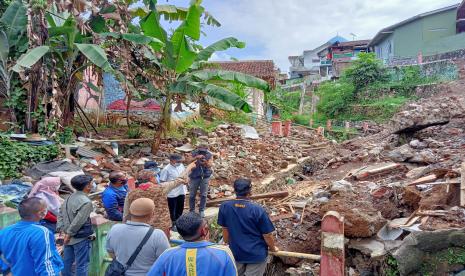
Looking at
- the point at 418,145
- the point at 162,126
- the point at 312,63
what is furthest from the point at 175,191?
the point at 312,63

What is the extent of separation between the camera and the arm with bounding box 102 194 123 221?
4.29m

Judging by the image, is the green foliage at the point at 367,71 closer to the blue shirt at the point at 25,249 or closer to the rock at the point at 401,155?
the rock at the point at 401,155

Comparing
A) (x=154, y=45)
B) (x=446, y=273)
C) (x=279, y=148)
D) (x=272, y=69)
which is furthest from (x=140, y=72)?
(x=272, y=69)

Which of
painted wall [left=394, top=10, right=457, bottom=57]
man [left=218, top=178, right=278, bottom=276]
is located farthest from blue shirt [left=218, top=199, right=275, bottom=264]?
painted wall [left=394, top=10, right=457, bottom=57]

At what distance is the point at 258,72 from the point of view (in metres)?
22.0

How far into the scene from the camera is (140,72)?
927 centimetres

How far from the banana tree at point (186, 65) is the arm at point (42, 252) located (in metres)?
6.34

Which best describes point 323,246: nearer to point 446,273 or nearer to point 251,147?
point 446,273

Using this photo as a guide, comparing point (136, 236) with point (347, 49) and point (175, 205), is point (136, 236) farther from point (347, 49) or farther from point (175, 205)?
point (347, 49)

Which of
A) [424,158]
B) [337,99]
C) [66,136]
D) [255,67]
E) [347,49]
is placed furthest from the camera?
[347,49]

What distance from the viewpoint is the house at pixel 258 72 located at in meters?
21.4

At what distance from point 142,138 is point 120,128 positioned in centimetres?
144

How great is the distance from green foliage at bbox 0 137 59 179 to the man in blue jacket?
4.81 m

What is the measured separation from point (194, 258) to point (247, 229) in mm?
1349
